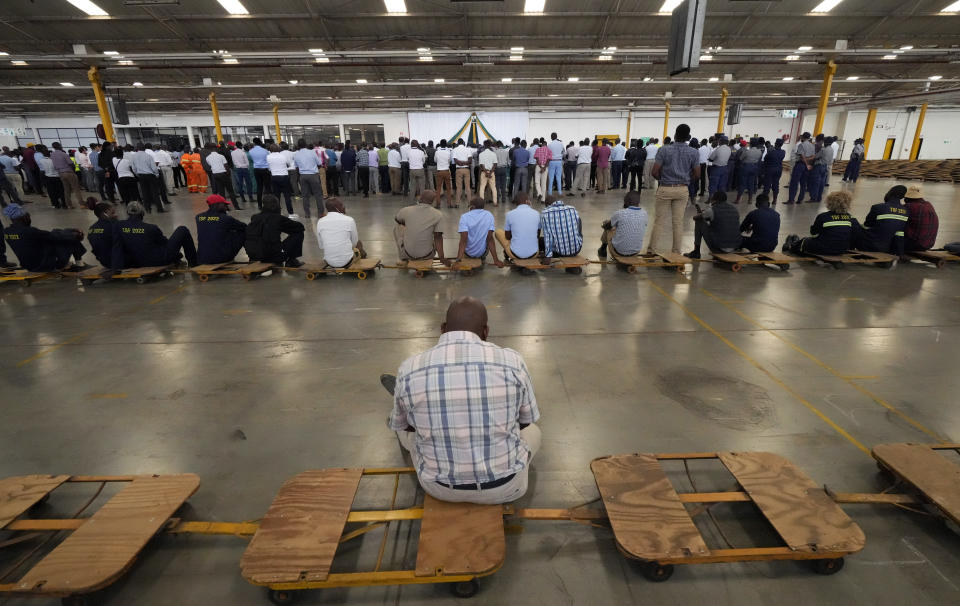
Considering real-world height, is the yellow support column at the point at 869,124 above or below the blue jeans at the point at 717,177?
above

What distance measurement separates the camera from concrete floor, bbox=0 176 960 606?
1957 millimetres

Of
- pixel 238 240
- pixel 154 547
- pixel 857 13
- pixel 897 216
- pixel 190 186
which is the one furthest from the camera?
pixel 190 186

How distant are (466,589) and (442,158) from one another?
12.0 metres

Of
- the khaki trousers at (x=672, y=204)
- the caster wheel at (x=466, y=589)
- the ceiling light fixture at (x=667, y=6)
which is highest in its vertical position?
the ceiling light fixture at (x=667, y=6)

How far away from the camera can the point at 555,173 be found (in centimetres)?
1413

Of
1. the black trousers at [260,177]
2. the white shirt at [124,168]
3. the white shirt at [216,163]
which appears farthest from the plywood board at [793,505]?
the white shirt at [124,168]

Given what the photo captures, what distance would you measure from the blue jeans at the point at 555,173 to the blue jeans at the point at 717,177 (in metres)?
4.29

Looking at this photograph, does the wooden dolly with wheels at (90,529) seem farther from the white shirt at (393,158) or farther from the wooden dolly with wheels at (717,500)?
the white shirt at (393,158)

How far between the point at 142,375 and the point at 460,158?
10332 millimetres

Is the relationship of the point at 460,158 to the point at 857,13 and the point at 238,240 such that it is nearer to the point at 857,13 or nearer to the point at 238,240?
the point at 238,240

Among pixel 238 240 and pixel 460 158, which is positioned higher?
pixel 460 158

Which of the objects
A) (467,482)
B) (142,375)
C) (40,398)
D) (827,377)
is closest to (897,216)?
(827,377)

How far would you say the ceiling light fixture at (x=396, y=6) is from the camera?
11.5m

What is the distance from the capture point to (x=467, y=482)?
6.37 ft
